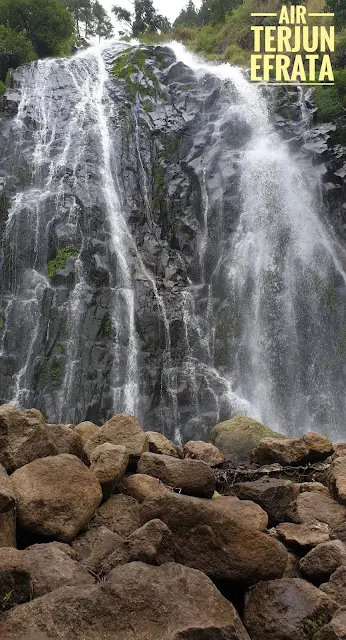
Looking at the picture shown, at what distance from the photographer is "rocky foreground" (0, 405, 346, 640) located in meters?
3.17

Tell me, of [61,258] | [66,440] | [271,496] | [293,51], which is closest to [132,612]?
[271,496]

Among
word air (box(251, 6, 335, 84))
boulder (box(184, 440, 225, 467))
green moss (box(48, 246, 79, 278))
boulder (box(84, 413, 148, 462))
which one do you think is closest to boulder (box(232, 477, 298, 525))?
boulder (box(84, 413, 148, 462))

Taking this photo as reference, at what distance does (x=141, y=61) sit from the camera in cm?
2697

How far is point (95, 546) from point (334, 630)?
1.96m

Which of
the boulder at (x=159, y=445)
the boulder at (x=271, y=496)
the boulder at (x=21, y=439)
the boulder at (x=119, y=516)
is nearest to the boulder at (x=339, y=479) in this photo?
the boulder at (x=271, y=496)

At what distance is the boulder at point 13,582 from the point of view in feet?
10.5

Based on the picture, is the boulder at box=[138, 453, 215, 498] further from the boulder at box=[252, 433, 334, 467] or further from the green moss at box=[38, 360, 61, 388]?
the green moss at box=[38, 360, 61, 388]

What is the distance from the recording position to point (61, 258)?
1788cm

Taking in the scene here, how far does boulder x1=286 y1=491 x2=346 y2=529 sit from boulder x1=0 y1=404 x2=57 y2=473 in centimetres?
251

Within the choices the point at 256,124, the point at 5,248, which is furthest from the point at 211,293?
the point at 256,124

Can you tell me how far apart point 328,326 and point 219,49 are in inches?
913

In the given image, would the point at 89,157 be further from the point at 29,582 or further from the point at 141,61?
the point at 29,582

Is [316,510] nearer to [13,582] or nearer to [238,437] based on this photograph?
[13,582]

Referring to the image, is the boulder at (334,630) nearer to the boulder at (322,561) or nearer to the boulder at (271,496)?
the boulder at (322,561)
